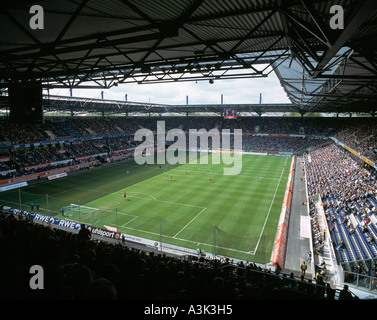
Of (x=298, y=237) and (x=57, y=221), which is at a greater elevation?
(x=57, y=221)

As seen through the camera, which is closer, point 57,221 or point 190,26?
point 190,26

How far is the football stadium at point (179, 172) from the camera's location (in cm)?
482

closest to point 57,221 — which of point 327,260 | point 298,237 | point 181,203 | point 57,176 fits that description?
point 181,203

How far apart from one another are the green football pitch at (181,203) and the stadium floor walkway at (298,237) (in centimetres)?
134

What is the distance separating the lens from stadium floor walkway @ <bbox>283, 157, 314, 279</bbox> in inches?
636

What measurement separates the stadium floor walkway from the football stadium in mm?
155

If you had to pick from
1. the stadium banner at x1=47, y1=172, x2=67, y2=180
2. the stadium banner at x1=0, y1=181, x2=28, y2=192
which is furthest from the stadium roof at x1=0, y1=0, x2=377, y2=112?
the stadium banner at x1=47, y1=172, x2=67, y2=180

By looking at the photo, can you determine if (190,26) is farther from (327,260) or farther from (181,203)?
(181,203)

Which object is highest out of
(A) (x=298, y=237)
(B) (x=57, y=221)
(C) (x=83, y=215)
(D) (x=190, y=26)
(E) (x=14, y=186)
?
(D) (x=190, y=26)

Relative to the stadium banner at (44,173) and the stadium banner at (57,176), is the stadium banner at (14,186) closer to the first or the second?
the stadium banner at (44,173)

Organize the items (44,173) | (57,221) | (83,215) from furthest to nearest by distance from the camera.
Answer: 1. (44,173)
2. (83,215)
3. (57,221)

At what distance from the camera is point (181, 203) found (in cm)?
2739

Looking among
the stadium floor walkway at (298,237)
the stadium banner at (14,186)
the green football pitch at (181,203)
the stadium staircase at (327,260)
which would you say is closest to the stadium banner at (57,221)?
the green football pitch at (181,203)

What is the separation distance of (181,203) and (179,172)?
15.2 meters
